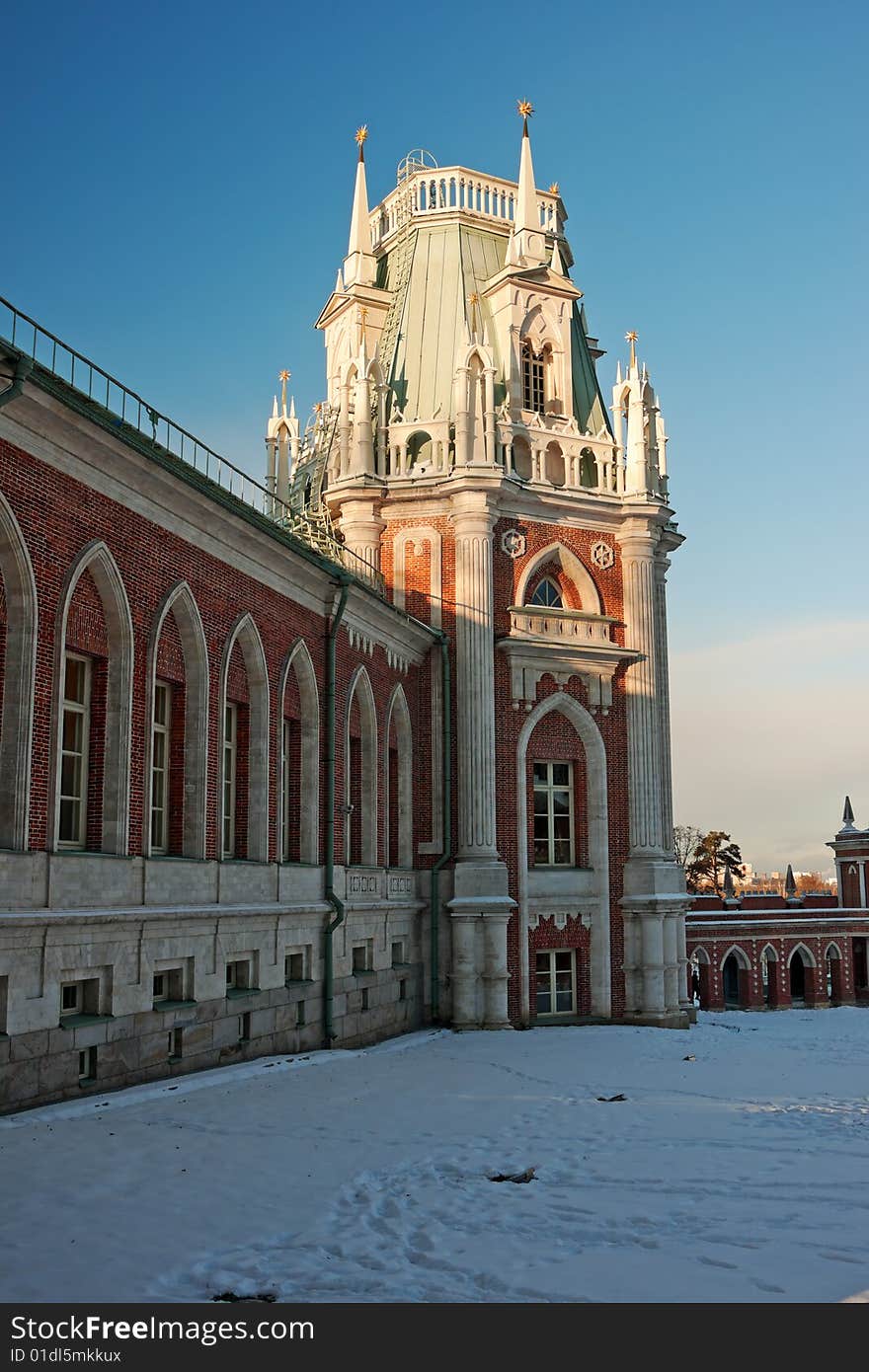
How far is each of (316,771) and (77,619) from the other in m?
7.43

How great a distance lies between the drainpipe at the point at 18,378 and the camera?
37.3 ft

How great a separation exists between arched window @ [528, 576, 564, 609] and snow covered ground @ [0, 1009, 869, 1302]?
14.3m

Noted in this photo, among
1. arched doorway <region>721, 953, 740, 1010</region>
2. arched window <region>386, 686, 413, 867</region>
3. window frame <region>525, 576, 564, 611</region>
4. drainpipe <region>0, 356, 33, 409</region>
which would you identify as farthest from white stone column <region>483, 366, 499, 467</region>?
arched doorway <region>721, 953, 740, 1010</region>

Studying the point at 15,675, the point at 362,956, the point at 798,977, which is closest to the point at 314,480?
the point at 362,956

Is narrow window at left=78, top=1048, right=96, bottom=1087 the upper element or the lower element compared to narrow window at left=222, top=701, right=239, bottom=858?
lower

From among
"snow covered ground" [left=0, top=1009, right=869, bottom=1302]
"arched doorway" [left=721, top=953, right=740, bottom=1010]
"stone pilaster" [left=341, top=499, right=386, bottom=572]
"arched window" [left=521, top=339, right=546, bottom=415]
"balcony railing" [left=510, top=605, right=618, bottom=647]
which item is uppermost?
"arched window" [left=521, top=339, right=546, bottom=415]

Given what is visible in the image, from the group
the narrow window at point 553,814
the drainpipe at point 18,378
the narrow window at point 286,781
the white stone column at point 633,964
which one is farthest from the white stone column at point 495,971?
the drainpipe at point 18,378

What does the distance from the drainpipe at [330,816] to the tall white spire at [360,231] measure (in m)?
14.9

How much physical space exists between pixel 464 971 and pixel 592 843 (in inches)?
179

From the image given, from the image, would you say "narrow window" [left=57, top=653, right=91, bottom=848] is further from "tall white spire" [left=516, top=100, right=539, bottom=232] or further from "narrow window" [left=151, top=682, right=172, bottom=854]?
"tall white spire" [left=516, top=100, right=539, bottom=232]

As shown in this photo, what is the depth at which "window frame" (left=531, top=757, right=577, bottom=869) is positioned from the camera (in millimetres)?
27984

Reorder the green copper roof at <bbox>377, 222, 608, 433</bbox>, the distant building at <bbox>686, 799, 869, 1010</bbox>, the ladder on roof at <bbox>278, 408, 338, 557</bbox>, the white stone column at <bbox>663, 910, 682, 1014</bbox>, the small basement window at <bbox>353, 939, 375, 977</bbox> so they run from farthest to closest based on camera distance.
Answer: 1. the distant building at <bbox>686, 799, 869, 1010</bbox>
2. the green copper roof at <bbox>377, 222, 608, 433</bbox>
3. the white stone column at <bbox>663, 910, 682, 1014</bbox>
4. the ladder on roof at <bbox>278, 408, 338, 557</bbox>
5. the small basement window at <bbox>353, 939, 375, 977</bbox>
